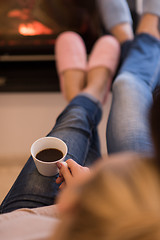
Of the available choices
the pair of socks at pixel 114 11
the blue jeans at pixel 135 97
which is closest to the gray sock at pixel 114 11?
the pair of socks at pixel 114 11

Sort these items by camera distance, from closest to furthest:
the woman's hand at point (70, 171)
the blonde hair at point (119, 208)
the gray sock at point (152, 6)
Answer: the blonde hair at point (119, 208), the woman's hand at point (70, 171), the gray sock at point (152, 6)

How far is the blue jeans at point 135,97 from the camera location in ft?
2.51

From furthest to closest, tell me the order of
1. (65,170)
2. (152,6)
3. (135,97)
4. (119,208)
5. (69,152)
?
(152,6) < (135,97) < (69,152) < (65,170) < (119,208)

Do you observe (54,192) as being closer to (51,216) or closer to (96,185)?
(51,216)

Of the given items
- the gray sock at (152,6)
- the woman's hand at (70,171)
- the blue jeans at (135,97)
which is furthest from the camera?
the gray sock at (152,6)

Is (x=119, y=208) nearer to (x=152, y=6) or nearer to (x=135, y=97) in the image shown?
(x=135, y=97)

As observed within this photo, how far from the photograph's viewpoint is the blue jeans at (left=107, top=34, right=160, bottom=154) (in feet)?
2.51

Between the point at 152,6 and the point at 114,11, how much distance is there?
18cm

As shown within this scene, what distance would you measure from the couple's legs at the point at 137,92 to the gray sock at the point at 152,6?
0.02 meters

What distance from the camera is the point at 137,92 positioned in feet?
2.93

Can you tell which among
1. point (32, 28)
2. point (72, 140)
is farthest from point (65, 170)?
point (32, 28)

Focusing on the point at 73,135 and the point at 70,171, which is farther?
the point at 73,135

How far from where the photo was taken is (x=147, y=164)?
29 centimetres

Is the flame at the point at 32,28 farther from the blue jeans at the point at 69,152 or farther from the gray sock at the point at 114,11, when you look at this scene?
the blue jeans at the point at 69,152
